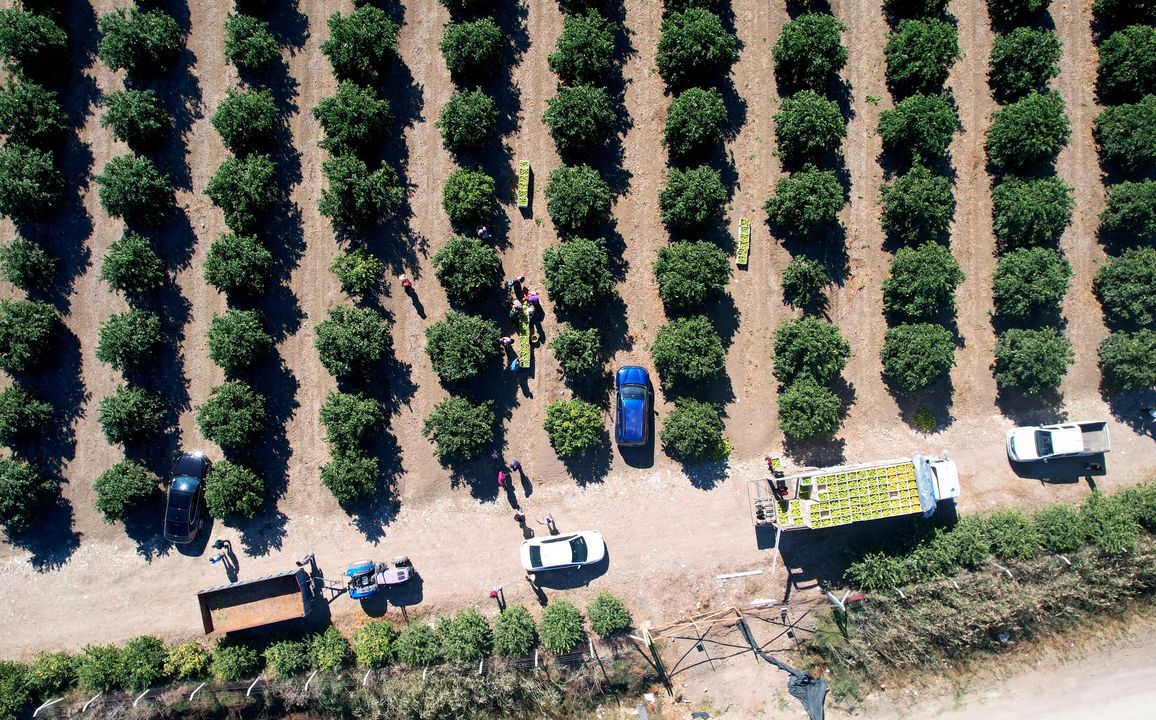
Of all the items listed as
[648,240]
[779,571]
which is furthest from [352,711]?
[648,240]

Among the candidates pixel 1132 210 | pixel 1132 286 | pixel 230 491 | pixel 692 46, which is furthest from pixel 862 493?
pixel 230 491

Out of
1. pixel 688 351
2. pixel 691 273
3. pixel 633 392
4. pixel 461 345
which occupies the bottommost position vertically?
pixel 633 392

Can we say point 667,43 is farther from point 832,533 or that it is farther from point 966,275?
point 832,533

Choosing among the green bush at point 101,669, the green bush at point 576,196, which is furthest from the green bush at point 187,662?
the green bush at point 576,196

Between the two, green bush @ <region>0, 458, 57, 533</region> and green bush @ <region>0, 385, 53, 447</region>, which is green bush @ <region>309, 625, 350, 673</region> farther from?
green bush @ <region>0, 385, 53, 447</region>

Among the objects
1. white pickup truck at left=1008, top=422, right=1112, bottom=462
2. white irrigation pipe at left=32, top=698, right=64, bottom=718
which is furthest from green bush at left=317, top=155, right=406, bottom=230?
white pickup truck at left=1008, top=422, right=1112, bottom=462

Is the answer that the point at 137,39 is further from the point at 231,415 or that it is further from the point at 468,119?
the point at 231,415
